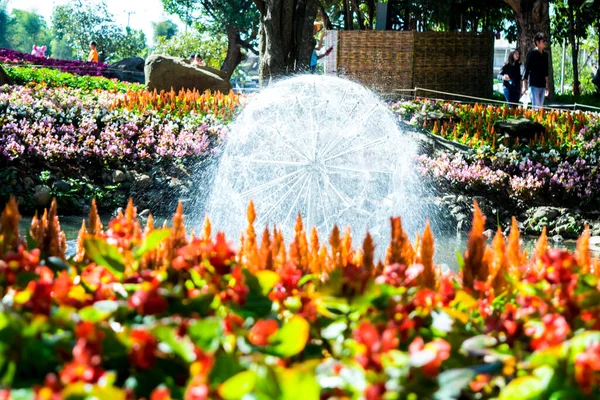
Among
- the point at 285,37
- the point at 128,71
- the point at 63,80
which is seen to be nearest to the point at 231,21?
the point at 128,71

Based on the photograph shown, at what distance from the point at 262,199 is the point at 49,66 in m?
19.7

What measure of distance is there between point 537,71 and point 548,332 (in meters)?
14.1

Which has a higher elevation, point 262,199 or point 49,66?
point 49,66

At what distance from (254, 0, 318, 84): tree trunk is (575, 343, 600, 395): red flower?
51.2 feet

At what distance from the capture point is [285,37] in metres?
17.2

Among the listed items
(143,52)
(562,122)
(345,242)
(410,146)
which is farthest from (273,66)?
(143,52)

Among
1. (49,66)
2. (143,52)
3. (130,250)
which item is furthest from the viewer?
(143,52)

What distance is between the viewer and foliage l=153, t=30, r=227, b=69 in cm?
4175

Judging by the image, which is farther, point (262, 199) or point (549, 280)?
point (262, 199)

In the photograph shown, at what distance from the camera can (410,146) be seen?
43.8 feet

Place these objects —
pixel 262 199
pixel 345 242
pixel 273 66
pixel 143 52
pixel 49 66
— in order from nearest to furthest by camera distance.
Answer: pixel 345 242
pixel 262 199
pixel 273 66
pixel 49 66
pixel 143 52

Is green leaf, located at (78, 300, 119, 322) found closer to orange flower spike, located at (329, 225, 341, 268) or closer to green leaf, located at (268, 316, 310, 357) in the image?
green leaf, located at (268, 316, 310, 357)

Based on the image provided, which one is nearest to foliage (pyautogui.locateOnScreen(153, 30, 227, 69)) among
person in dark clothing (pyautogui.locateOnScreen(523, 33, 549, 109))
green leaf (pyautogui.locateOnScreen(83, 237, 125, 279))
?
person in dark clothing (pyautogui.locateOnScreen(523, 33, 549, 109))

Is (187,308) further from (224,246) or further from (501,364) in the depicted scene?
(501,364)
